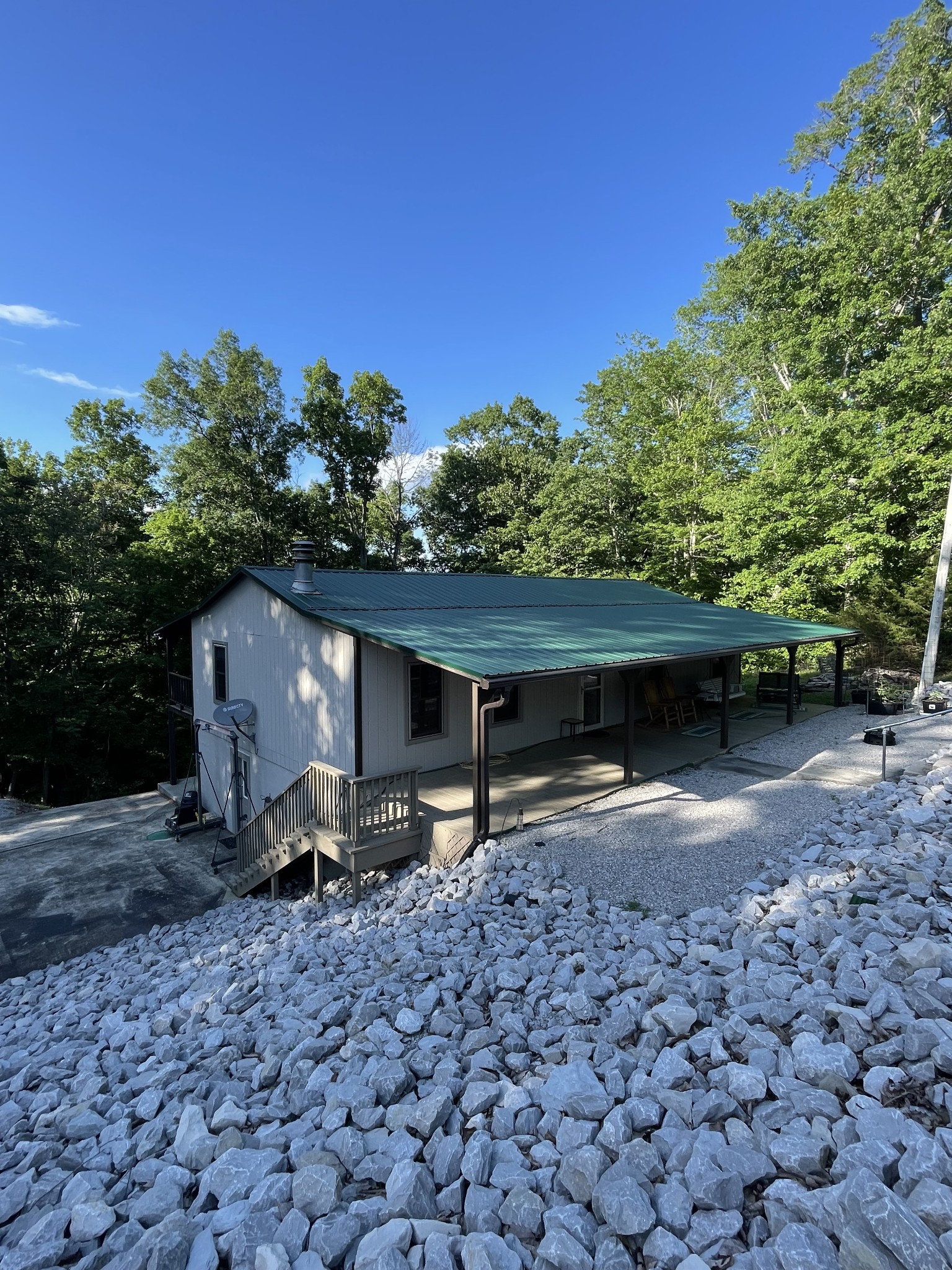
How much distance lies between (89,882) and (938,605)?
1846 cm

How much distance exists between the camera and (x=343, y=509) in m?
25.5

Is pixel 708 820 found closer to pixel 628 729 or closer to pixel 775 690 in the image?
pixel 628 729

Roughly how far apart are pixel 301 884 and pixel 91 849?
479cm

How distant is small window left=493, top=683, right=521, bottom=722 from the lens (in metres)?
9.88

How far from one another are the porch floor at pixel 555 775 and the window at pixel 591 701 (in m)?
0.24

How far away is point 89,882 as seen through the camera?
9.09m

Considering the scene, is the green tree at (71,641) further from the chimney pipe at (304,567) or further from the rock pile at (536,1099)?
the rock pile at (536,1099)

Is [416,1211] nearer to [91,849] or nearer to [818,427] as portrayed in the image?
[91,849]

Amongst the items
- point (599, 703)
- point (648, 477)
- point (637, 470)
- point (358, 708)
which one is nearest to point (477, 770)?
point (358, 708)

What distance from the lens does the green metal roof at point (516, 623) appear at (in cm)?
713

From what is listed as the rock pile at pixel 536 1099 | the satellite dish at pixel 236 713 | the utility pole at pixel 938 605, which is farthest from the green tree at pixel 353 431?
the rock pile at pixel 536 1099

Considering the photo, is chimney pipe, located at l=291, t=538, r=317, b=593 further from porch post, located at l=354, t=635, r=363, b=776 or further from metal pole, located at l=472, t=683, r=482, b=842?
metal pole, located at l=472, t=683, r=482, b=842

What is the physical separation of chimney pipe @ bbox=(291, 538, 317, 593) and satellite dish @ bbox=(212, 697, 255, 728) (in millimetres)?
2462

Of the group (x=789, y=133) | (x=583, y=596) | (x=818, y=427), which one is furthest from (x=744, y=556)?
(x=789, y=133)
